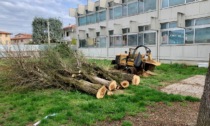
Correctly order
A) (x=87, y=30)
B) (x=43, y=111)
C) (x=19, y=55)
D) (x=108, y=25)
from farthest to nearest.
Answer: (x=87, y=30)
(x=108, y=25)
(x=19, y=55)
(x=43, y=111)

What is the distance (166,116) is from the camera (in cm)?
461

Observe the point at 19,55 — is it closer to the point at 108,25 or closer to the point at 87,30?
the point at 108,25

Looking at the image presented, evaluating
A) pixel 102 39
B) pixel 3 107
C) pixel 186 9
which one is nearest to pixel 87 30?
pixel 102 39

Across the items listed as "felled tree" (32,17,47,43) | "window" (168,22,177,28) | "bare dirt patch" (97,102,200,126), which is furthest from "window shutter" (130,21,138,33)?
"felled tree" (32,17,47,43)

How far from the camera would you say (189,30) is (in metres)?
14.5

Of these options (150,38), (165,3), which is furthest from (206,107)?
(150,38)

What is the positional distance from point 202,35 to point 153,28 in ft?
13.5

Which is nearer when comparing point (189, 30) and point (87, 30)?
point (189, 30)

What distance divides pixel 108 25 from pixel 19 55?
16.0 metres

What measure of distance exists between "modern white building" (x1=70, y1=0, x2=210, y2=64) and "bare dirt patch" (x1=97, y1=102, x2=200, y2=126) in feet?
19.0

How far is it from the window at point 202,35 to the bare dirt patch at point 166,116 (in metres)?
9.62

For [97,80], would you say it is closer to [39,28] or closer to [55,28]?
[39,28]

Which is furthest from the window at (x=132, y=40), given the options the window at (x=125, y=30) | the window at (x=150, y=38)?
the window at (x=150, y=38)

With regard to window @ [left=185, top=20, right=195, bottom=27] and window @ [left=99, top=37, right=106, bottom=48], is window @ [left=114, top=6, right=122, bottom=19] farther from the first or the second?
window @ [left=185, top=20, right=195, bottom=27]
